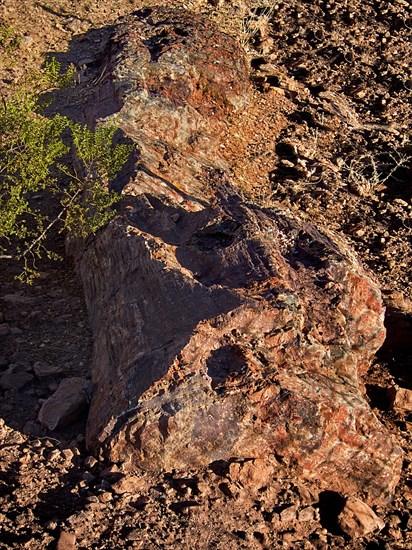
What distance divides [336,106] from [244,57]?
1040mm

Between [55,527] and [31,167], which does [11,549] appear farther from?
[31,167]

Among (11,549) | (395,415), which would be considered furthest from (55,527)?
(395,415)

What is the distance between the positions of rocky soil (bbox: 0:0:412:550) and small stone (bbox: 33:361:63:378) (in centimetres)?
1

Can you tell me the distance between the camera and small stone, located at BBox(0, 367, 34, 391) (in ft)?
13.8

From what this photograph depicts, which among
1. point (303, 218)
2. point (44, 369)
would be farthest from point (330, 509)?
point (303, 218)

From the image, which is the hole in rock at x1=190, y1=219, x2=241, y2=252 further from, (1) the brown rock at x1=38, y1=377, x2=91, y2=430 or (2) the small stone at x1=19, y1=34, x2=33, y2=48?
(2) the small stone at x1=19, y1=34, x2=33, y2=48

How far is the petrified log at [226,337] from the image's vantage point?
3570 mm

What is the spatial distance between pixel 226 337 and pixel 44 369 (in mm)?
1179

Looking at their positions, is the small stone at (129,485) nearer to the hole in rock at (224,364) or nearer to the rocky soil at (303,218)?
the rocky soil at (303,218)

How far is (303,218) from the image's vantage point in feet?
17.2

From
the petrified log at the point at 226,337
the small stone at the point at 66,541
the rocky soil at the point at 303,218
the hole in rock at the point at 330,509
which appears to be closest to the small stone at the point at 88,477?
the rocky soil at the point at 303,218

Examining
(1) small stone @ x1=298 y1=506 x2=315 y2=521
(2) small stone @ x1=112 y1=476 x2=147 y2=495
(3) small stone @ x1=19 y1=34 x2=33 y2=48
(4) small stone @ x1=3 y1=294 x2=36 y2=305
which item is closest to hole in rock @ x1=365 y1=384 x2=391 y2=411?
(1) small stone @ x1=298 y1=506 x2=315 y2=521

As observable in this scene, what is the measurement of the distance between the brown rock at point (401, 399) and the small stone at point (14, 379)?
2.02m

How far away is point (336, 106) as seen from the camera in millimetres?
7570
